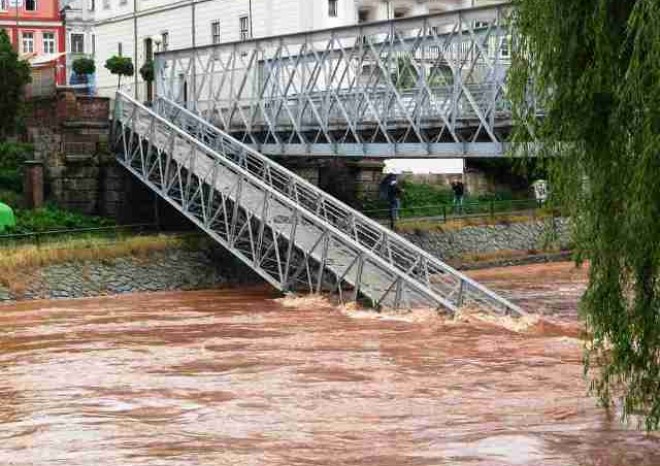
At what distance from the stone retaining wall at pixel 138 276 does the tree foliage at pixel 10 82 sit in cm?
1057

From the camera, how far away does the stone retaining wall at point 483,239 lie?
51000 millimetres

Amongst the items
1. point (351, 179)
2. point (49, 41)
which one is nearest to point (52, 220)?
point (351, 179)

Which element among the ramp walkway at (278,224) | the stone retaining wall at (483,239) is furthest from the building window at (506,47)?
the stone retaining wall at (483,239)

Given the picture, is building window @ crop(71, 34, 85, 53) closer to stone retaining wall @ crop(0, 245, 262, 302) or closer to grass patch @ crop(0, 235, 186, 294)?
stone retaining wall @ crop(0, 245, 262, 302)

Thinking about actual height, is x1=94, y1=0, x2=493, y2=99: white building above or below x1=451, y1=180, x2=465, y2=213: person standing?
above

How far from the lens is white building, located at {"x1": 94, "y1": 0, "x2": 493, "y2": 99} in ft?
211

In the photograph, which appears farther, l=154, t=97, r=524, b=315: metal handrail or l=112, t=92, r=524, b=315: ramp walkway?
l=154, t=97, r=524, b=315: metal handrail

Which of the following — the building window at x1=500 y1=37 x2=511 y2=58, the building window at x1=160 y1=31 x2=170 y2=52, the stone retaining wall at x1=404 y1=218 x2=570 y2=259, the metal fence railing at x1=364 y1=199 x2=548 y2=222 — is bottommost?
the stone retaining wall at x1=404 y1=218 x2=570 y2=259

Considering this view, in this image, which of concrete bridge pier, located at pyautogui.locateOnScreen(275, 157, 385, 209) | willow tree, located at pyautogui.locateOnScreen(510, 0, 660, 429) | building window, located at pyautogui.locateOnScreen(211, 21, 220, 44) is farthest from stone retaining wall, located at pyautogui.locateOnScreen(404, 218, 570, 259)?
willow tree, located at pyautogui.locateOnScreen(510, 0, 660, 429)

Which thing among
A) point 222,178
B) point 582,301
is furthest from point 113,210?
point 582,301

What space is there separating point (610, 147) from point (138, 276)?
26571 millimetres

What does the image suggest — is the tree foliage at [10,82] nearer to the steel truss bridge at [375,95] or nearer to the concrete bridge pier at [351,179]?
the steel truss bridge at [375,95]

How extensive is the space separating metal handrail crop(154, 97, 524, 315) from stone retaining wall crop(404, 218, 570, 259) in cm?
640

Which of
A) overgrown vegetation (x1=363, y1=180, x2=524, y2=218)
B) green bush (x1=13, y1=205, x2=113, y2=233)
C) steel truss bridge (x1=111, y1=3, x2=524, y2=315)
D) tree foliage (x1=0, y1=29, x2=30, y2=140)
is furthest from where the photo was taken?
overgrown vegetation (x1=363, y1=180, x2=524, y2=218)
